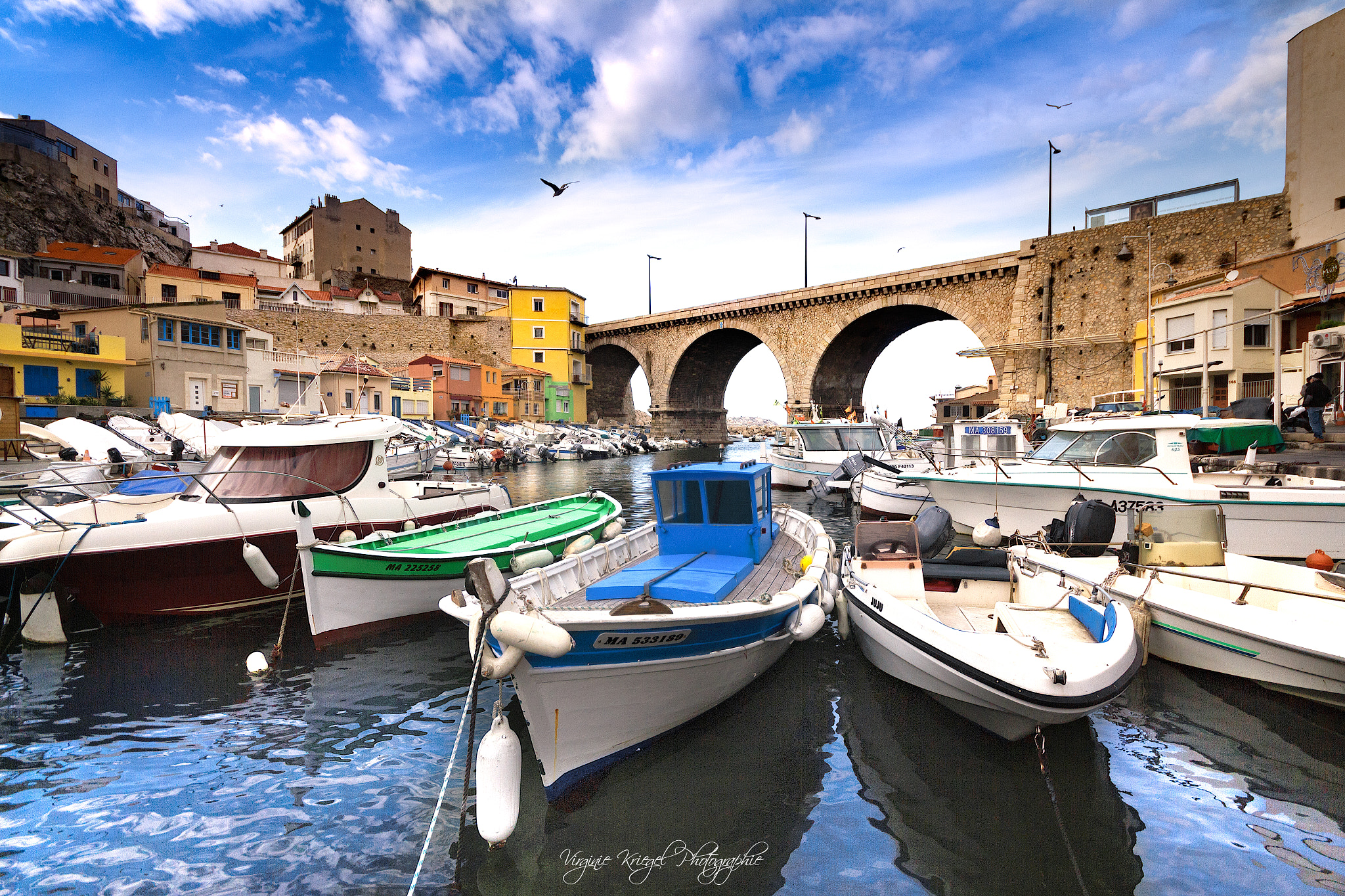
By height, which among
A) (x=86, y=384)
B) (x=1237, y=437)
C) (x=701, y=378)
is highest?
Answer: (x=701, y=378)

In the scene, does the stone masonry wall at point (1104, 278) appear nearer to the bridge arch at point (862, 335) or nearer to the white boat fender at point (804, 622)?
the bridge arch at point (862, 335)

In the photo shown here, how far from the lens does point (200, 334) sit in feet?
86.1

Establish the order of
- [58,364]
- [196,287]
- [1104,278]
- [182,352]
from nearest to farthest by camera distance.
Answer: [58,364] → [1104,278] → [182,352] → [196,287]

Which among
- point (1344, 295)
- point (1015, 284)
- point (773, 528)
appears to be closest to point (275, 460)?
point (773, 528)

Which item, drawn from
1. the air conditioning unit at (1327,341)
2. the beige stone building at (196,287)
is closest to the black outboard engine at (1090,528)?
the air conditioning unit at (1327,341)

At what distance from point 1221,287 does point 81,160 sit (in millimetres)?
73118

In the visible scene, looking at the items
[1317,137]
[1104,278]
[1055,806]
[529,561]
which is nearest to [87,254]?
[529,561]

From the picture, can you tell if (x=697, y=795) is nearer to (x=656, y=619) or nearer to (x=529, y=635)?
(x=656, y=619)

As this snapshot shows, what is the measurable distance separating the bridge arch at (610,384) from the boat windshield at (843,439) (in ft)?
116

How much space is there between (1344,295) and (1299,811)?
65.1ft

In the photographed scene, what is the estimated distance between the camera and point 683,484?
609cm

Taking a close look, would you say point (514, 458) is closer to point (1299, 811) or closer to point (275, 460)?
point (275, 460)

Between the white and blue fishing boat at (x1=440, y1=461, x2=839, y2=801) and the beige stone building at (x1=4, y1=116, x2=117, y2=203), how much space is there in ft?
215

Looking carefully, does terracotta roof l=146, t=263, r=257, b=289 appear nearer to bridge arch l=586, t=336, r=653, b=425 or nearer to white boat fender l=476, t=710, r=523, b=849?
bridge arch l=586, t=336, r=653, b=425
